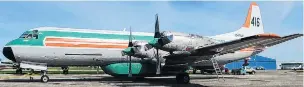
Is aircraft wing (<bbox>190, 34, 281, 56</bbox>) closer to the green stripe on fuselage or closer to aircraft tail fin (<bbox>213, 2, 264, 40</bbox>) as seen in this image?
the green stripe on fuselage

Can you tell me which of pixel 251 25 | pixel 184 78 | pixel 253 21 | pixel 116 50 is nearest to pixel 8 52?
pixel 116 50

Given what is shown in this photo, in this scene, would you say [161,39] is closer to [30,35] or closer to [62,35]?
[62,35]

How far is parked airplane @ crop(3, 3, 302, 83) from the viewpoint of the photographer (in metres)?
17.8

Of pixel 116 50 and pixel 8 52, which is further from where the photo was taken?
pixel 116 50

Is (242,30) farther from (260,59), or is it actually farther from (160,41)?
(260,59)

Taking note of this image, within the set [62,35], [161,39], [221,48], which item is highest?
[62,35]

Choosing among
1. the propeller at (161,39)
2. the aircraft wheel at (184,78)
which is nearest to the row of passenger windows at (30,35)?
the propeller at (161,39)

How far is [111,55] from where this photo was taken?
21.6 metres

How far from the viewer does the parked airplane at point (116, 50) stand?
17828 mm

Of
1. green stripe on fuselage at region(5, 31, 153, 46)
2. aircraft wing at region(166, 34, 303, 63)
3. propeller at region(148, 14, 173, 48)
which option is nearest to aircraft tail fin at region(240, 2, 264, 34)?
green stripe on fuselage at region(5, 31, 153, 46)

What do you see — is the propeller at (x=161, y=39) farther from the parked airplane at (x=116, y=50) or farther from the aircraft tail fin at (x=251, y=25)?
the aircraft tail fin at (x=251, y=25)

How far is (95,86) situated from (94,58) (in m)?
4.18

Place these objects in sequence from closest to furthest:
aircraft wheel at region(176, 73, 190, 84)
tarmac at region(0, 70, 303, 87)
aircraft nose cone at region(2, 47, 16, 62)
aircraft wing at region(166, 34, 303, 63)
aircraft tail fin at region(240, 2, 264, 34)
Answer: aircraft wing at region(166, 34, 303, 63), tarmac at region(0, 70, 303, 87), aircraft nose cone at region(2, 47, 16, 62), aircraft wheel at region(176, 73, 190, 84), aircraft tail fin at region(240, 2, 264, 34)

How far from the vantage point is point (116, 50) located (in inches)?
858
